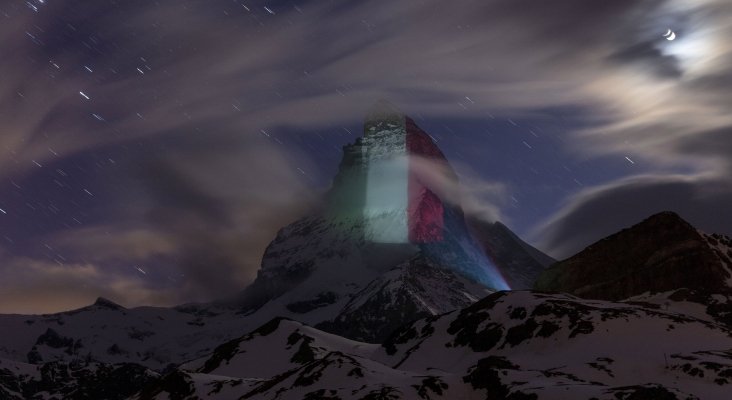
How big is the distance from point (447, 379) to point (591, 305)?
47973mm

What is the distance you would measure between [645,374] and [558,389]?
1955 cm

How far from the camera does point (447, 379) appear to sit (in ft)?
459

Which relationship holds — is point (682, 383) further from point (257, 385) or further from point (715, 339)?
point (257, 385)

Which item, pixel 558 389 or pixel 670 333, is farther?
pixel 670 333

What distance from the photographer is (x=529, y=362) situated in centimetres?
15112

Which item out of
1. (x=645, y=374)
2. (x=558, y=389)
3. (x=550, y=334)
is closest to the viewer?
(x=558, y=389)

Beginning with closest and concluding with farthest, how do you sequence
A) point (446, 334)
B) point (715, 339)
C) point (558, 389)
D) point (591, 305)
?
1. point (558, 389)
2. point (715, 339)
3. point (591, 305)
4. point (446, 334)

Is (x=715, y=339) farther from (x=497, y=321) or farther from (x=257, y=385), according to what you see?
(x=257, y=385)

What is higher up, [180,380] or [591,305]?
[591,305]

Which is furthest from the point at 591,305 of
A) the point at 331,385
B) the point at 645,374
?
the point at 331,385

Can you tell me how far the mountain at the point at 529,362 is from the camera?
125 metres

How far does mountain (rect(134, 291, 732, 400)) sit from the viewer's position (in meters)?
125

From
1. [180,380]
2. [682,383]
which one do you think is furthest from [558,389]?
[180,380]

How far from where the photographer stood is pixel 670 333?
152 metres
